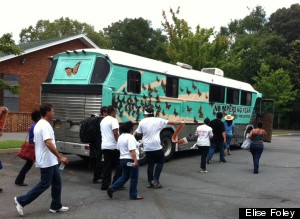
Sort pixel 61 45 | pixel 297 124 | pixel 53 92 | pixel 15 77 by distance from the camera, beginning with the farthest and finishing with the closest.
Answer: pixel 297 124 → pixel 61 45 → pixel 15 77 → pixel 53 92

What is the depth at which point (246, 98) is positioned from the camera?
56.9ft

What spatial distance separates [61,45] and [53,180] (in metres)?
19.9

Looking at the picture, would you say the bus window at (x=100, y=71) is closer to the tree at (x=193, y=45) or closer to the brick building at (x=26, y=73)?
the brick building at (x=26, y=73)

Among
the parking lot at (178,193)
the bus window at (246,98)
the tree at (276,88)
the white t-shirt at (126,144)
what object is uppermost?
the tree at (276,88)

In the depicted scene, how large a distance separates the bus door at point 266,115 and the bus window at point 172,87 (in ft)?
21.1

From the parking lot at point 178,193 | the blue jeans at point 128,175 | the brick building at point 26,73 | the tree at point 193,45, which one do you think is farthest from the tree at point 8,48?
the tree at point 193,45

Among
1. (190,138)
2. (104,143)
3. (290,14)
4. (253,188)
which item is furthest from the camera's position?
(290,14)

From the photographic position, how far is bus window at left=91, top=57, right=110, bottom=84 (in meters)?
10.3

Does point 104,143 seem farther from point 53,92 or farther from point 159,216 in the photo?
point 53,92

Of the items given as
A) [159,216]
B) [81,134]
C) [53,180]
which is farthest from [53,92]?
[159,216]

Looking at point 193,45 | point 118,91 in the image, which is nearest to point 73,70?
point 118,91

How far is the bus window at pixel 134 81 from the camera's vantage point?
431 inches

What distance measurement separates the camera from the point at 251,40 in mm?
46281

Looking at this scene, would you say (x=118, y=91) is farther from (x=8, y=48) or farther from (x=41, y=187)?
(x=8, y=48)
